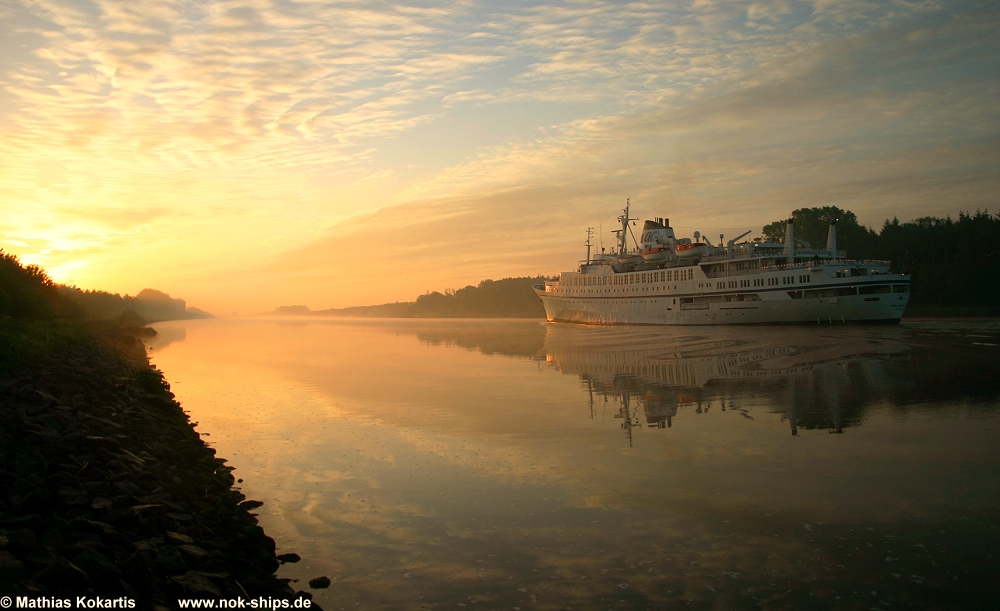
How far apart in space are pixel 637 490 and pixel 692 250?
72.0 metres

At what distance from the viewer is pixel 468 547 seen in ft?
29.1

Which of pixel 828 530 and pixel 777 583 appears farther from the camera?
pixel 828 530

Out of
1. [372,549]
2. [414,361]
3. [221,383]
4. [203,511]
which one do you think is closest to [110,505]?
[203,511]

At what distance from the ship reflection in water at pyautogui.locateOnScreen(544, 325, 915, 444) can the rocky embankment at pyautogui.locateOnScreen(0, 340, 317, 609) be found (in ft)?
31.2

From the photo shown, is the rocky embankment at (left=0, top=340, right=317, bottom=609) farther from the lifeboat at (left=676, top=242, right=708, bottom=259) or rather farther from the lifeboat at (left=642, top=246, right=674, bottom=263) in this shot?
the lifeboat at (left=642, top=246, right=674, bottom=263)

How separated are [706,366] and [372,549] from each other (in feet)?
80.7

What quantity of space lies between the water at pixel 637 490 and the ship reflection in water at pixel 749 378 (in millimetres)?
174

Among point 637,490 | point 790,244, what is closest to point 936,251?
point 790,244

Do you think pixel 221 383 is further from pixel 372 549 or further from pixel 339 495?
pixel 372 549

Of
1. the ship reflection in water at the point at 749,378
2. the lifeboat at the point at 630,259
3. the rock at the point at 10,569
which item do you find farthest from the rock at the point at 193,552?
the lifeboat at the point at 630,259

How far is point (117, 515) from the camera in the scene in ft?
27.8

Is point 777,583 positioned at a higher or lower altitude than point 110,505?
lower

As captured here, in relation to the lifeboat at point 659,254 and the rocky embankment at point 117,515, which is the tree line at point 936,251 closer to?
the lifeboat at point 659,254

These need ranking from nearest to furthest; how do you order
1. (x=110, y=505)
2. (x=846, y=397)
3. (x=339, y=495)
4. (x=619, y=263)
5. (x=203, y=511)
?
1. (x=110, y=505)
2. (x=203, y=511)
3. (x=339, y=495)
4. (x=846, y=397)
5. (x=619, y=263)
